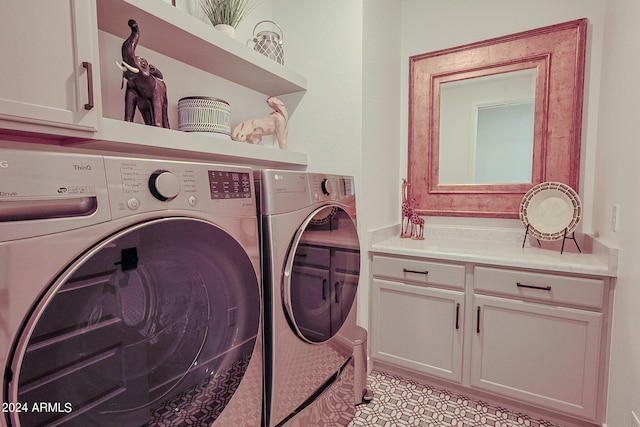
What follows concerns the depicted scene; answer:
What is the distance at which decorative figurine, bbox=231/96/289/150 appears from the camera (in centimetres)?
170

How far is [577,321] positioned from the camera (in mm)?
1433

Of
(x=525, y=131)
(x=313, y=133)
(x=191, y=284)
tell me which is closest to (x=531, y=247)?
(x=525, y=131)

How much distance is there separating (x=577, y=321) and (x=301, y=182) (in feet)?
4.59

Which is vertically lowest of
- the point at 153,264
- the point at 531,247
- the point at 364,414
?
the point at 364,414

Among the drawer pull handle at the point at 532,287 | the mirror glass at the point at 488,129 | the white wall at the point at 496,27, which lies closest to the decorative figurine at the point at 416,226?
the white wall at the point at 496,27

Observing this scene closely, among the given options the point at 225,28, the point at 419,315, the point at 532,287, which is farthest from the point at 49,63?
the point at 532,287

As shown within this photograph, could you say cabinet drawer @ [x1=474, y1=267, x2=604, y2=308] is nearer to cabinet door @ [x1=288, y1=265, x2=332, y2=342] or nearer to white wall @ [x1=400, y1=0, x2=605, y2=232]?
white wall @ [x1=400, y1=0, x2=605, y2=232]

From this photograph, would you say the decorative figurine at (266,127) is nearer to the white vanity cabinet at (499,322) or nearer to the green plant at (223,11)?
the green plant at (223,11)

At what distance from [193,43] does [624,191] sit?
1.91m

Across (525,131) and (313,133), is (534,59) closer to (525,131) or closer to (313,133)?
(525,131)

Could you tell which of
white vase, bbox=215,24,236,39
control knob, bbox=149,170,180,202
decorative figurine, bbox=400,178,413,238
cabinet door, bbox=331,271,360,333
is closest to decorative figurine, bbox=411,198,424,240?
decorative figurine, bbox=400,178,413,238

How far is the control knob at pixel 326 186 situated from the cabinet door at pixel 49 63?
0.77 m

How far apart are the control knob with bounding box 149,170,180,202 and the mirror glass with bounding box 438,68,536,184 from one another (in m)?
1.92

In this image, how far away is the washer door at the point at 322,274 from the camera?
1.13 m
